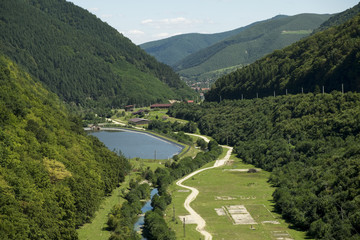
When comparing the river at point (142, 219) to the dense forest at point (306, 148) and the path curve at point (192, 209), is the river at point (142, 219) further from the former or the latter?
the dense forest at point (306, 148)

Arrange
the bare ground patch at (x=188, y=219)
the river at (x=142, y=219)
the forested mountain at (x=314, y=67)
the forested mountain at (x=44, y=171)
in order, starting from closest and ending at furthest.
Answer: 1. the forested mountain at (x=44, y=171)
2. the river at (x=142, y=219)
3. the bare ground patch at (x=188, y=219)
4. the forested mountain at (x=314, y=67)

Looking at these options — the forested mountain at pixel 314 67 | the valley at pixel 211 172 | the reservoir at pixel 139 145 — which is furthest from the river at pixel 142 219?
the forested mountain at pixel 314 67

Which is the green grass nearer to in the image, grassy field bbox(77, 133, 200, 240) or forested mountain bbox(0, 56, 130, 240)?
grassy field bbox(77, 133, 200, 240)

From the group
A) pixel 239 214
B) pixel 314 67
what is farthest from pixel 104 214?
pixel 314 67

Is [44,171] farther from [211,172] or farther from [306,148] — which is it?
[306,148]

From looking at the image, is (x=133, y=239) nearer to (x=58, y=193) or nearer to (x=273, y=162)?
(x=58, y=193)

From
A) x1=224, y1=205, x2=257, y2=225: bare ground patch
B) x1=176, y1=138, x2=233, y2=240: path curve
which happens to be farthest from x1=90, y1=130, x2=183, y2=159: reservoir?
x1=224, y1=205, x2=257, y2=225: bare ground patch
